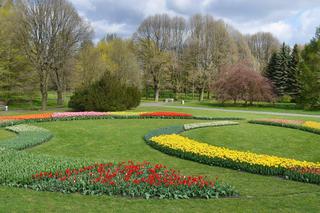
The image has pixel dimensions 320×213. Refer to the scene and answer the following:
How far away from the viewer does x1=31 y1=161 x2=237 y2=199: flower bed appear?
709 cm

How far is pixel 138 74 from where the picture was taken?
178 feet

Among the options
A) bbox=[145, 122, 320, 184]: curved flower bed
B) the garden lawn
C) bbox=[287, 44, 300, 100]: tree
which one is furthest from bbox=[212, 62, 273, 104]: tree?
bbox=[145, 122, 320, 184]: curved flower bed

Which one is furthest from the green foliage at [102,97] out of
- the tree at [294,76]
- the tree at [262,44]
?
the tree at [262,44]

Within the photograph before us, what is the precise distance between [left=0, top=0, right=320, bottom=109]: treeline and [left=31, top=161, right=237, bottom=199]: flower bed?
66.9 ft

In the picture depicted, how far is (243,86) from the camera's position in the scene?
43.2m

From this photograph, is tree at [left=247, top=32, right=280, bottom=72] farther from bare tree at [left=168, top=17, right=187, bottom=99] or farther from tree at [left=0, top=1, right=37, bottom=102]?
tree at [left=0, top=1, right=37, bottom=102]

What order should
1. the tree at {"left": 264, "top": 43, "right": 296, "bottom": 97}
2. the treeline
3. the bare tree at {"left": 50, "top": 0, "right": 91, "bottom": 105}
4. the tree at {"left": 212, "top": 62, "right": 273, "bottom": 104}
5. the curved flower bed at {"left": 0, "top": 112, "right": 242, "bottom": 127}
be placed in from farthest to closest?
1. the tree at {"left": 264, "top": 43, "right": 296, "bottom": 97}
2. the tree at {"left": 212, "top": 62, "right": 273, "bottom": 104}
3. the bare tree at {"left": 50, "top": 0, "right": 91, "bottom": 105}
4. the treeline
5. the curved flower bed at {"left": 0, "top": 112, "right": 242, "bottom": 127}

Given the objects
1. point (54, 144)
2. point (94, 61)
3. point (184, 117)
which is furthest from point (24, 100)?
point (54, 144)

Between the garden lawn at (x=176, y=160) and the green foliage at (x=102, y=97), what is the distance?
683cm

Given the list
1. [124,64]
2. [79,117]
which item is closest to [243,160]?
[79,117]

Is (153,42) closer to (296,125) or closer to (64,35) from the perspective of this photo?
(64,35)

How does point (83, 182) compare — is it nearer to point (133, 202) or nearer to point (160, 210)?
point (133, 202)

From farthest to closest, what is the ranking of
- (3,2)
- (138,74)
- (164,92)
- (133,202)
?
(164,92) → (138,74) → (3,2) → (133,202)

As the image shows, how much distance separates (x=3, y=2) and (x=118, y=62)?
20.1 metres
